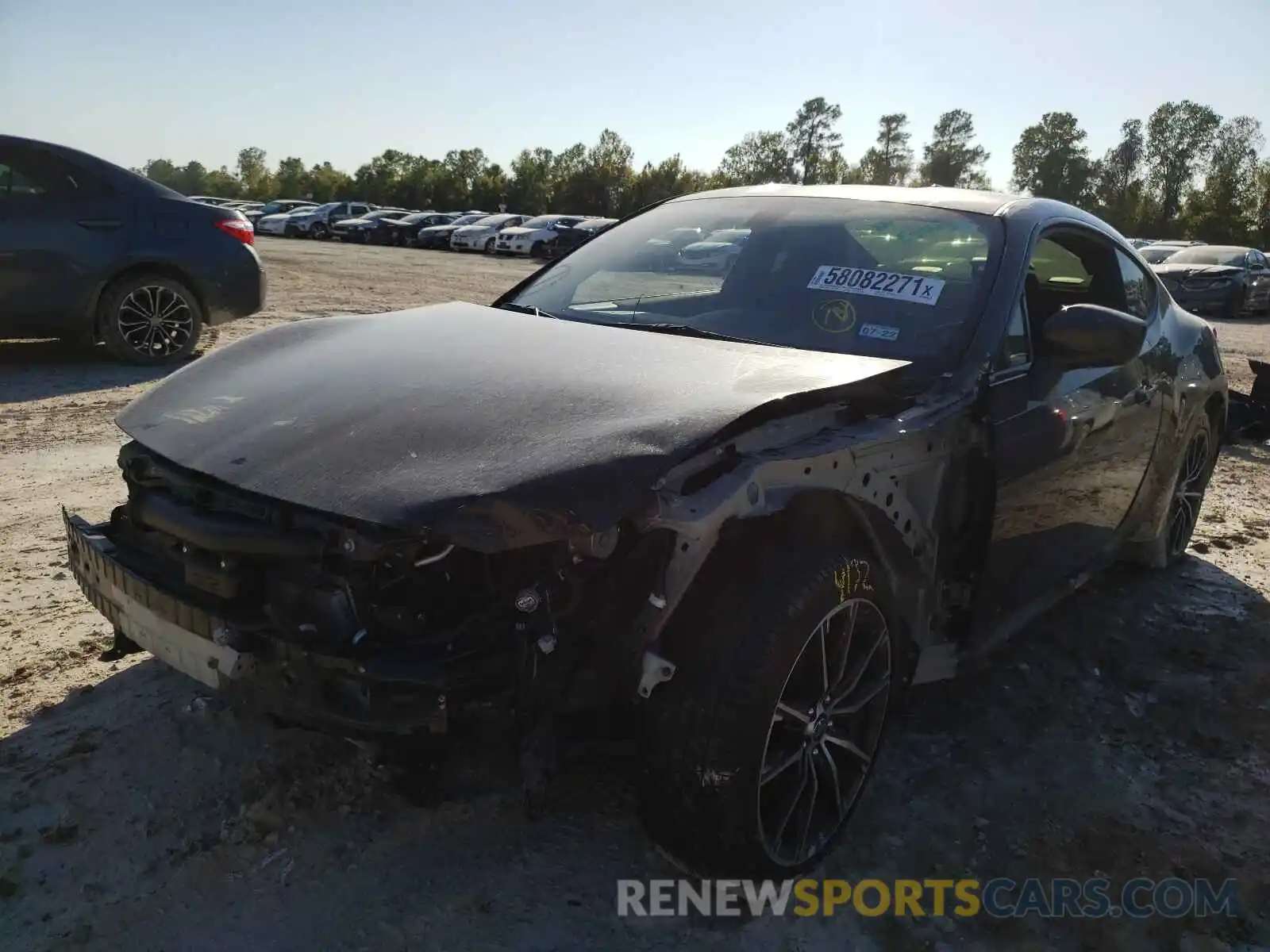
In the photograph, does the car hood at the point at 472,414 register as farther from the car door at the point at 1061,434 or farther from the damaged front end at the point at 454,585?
the car door at the point at 1061,434

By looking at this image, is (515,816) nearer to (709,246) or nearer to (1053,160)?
(709,246)

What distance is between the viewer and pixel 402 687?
181 centimetres

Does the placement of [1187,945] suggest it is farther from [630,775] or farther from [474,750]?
[474,750]

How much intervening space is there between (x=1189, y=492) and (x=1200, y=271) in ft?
52.8

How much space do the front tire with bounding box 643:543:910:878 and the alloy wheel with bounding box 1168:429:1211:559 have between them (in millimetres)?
2665

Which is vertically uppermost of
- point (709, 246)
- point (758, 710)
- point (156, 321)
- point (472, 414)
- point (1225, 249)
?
point (709, 246)

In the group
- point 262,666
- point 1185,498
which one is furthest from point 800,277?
point 1185,498

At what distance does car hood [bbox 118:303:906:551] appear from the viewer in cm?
184

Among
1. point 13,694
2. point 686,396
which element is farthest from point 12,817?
point 686,396

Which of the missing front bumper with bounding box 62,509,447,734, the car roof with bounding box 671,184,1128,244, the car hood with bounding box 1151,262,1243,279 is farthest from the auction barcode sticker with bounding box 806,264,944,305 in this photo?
the car hood with bounding box 1151,262,1243,279

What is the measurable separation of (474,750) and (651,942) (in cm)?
67

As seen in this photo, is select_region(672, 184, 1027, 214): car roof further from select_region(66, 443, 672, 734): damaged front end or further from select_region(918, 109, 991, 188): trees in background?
select_region(918, 109, 991, 188): trees in background

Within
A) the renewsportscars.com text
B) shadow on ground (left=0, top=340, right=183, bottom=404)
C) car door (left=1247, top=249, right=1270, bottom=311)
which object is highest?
the renewsportscars.com text

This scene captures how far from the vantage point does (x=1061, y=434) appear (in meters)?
2.96
